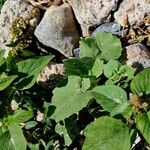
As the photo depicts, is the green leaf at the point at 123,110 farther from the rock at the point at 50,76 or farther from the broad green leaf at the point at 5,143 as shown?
the rock at the point at 50,76

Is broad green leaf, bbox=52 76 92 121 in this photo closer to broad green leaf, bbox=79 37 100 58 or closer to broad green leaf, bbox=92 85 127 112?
broad green leaf, bbox=92 85 127 112

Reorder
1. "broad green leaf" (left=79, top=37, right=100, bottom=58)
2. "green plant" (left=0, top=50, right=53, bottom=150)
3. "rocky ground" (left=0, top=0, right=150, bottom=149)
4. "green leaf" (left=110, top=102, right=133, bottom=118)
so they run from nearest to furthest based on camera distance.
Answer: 1. "green leaf" (left=110, top=102, right=133, bottom=118)
2. "green plant" (left=0, top=50, right=53, bottom=150)
3. "broad green leaf" (left=79, top=37, right=100, bottom=58)
4. "rocky ground" (left=0, top=0, right=150, bottom=149)

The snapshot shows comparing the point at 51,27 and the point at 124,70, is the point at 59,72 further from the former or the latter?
the point at 124,70

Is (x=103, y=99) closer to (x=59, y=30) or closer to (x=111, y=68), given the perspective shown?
(x=111, y=68)

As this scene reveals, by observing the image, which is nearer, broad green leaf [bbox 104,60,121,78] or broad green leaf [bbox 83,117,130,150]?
broad green leaf [bbox 83,117,130,150]

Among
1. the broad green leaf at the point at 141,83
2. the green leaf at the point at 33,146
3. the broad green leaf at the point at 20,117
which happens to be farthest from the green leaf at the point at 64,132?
the broad green leaf at the point at 141,83

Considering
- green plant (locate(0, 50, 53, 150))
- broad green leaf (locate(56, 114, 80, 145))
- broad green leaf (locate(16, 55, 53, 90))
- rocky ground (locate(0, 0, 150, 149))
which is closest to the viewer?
green plant (locate(0, 50, 53, 150))

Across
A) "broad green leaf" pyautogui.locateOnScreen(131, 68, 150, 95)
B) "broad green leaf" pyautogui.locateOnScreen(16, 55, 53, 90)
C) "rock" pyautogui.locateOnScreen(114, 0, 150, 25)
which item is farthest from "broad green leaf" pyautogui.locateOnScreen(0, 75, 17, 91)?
"rock" pyautogui.locateOnScreen(114, 0, 150, 25)
